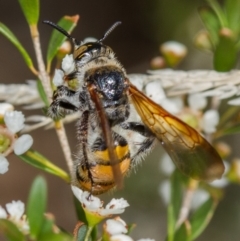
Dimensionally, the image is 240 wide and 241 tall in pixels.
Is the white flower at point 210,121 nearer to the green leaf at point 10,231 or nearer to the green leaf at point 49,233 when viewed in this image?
the green leaf at point 49,233

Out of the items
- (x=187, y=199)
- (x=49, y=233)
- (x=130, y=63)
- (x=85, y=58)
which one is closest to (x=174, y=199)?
(x=187, y=199)

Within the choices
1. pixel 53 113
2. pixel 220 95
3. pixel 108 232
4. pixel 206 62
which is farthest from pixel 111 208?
pixel 206 62

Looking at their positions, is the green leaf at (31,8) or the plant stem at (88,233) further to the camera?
the green leaf at (31,8)

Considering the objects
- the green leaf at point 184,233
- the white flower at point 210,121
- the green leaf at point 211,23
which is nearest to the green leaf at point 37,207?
the green leaf at point 184,233

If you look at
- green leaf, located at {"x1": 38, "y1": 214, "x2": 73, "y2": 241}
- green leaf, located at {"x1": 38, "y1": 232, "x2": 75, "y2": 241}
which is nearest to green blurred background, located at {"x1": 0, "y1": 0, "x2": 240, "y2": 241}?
green leaf, located at {"x1": 38, "y1": 214, "x2": 73, "y2": 241}

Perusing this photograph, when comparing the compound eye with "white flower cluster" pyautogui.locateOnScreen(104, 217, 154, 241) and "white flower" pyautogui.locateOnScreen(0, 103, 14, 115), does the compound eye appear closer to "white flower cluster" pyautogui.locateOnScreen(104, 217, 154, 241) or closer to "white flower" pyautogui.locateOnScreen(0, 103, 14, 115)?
"white flower" pyautogui.locateOnScreen(0, 103, 14, 115)

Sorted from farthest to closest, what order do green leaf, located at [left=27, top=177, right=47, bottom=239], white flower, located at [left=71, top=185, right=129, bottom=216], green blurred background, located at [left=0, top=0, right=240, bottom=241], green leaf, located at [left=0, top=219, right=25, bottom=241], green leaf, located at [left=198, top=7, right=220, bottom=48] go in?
1. green blurred background, located at [left=0, top=0, right=240, bottom=241]
2. green leaf, located at [left=198, top=7, right=220, bottom=48]
3. white flower, located at [left=71, top=185, right=129, bottom=216]
4. green leaf, located at [left=27, top=177, right=47, bottom=239]
5. green leaf, located at [left=0, top=219, right=25, bottom=241]
